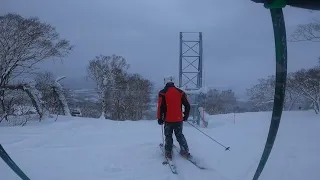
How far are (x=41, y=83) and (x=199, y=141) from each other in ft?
48.7

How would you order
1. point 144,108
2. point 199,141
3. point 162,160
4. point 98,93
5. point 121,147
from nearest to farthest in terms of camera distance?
point 162,160 < point 121,147 < point 199,141 < point 98,93 < point 144,108

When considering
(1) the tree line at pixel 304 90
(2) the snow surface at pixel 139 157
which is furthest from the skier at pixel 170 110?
(1) the tree line at pixel 304 90

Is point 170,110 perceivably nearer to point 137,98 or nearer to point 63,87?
point 63,87

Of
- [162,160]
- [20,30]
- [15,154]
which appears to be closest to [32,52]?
[20,30]

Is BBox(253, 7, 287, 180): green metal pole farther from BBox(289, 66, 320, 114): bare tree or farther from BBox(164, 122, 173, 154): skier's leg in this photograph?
BBox(289, 66, 320, 114): bare tree

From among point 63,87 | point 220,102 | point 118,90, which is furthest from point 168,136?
point 220,102

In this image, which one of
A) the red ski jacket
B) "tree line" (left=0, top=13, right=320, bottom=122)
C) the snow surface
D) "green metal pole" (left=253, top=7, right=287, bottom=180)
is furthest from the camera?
"tree line" (left=0, top=13, right=320, bottom=122)

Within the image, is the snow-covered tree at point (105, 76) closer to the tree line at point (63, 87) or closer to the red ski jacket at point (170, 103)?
the tree line at point (63, 87)

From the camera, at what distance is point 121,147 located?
6711 mm

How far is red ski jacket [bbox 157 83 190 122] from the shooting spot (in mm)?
5594

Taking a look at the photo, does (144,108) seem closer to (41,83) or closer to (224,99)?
(224,99)

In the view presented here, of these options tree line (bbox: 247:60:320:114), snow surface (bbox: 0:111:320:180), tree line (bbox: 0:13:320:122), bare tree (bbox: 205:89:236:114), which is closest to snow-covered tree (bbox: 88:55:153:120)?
tree line (bbox: 0:13:320:122)

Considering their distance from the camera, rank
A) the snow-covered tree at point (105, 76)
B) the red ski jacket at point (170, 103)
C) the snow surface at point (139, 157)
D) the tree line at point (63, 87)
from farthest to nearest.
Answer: the snow-covered tree at point (105, 76) < the tree line at point (63, 87) < the red ski jacket at point (170, 103) < the snow surface at point (139, 157)

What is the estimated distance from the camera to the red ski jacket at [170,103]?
559 centimetres
